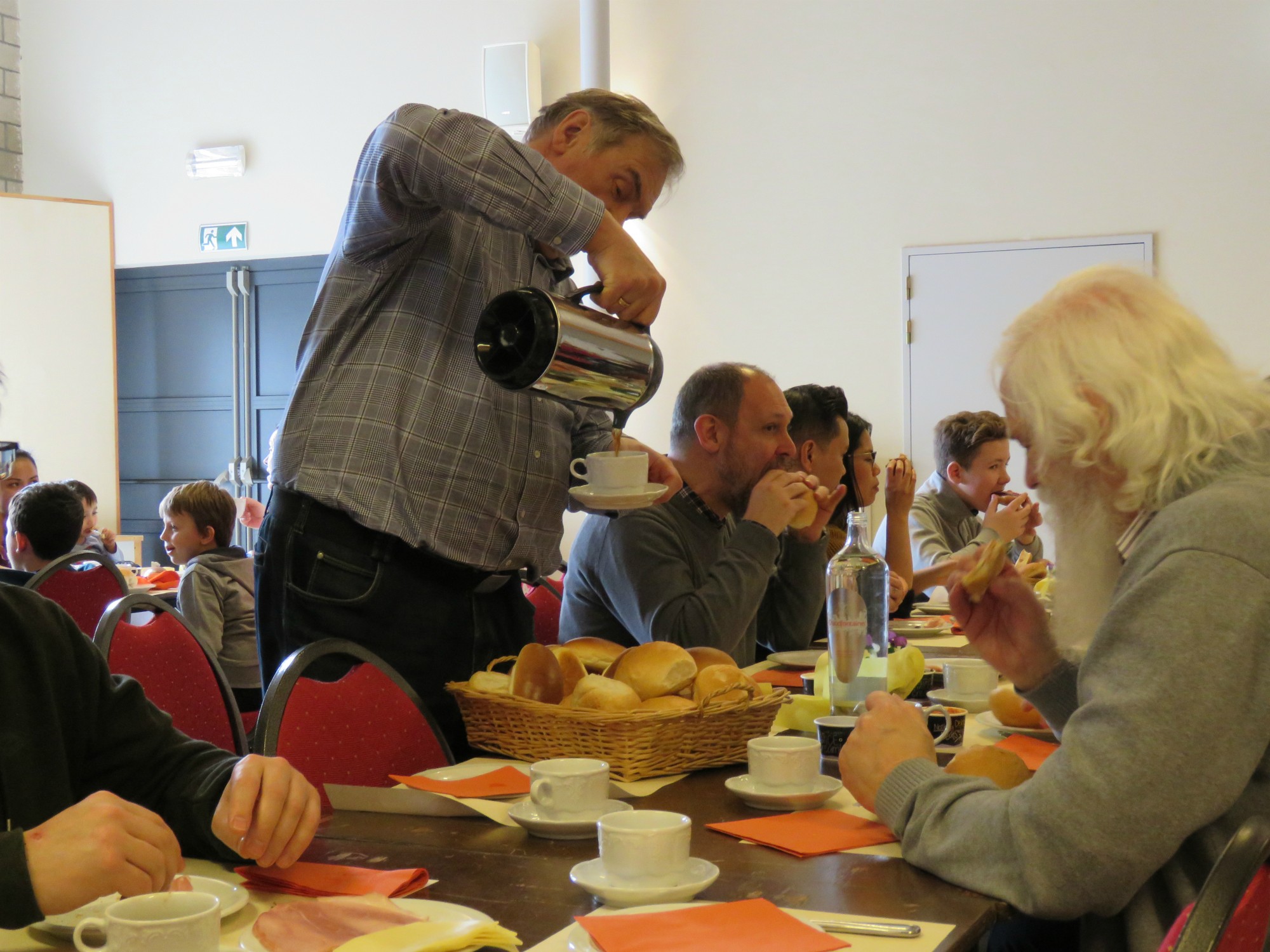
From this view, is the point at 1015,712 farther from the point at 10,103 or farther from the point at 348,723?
the point at 10,103

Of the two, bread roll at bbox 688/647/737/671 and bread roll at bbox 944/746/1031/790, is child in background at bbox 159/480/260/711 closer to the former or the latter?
bread roll at bbox 688/647/737/671

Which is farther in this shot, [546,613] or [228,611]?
[228,611]

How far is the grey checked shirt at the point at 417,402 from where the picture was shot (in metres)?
1.66

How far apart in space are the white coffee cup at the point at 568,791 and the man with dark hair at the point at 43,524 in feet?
10.5

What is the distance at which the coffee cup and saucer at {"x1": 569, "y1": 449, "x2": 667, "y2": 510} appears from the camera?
1703 millimetres

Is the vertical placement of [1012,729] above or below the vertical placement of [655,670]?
below

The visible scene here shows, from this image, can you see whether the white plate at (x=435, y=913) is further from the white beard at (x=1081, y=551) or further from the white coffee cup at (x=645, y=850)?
the white beard at (x=1081, y=551)

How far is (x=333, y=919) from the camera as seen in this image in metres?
0.89

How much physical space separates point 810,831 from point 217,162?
641 cm

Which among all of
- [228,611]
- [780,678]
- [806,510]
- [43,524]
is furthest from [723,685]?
[43,524]

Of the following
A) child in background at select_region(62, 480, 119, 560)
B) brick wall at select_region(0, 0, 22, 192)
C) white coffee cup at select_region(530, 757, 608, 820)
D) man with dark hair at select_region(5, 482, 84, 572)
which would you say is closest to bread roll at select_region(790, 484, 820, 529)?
white coffee cup at select_region(530, 757, 608, 820)

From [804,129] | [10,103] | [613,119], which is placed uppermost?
[10,103]

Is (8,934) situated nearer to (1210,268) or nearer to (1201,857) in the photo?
(1201,857)

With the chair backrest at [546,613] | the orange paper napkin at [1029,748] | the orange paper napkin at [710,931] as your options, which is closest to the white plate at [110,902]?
the orange paper napkin at [710,931]
